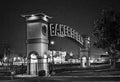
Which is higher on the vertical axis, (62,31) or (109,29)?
(62,31)

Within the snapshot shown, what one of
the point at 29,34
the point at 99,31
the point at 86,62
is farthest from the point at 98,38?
the point at 86,62

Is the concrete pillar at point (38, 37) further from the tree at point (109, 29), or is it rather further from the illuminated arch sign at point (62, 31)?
the tree at point (109, 29)

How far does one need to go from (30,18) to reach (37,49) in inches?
206

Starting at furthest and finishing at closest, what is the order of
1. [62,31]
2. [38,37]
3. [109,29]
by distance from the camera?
[62,31] < [38,37] < [109,29]

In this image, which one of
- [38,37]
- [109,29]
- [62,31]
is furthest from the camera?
[62,31]

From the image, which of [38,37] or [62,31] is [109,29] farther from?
[62,31]

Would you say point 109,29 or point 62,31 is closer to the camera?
point 109,29

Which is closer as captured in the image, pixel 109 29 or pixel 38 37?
pixel 109 29

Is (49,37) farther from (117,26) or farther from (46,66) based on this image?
(117,26)

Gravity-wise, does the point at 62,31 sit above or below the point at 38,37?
above

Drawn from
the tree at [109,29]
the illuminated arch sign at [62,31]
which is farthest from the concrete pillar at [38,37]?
the tree at [109,29]

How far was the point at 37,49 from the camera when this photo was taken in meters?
35.3

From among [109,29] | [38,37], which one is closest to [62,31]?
[38,37]

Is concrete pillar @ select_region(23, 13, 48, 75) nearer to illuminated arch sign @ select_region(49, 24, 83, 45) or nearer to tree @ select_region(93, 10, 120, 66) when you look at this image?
illuminated arch sign @ select_region(49, 24, 83, 45)
